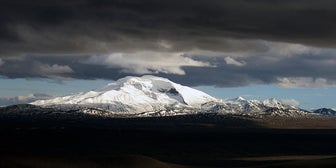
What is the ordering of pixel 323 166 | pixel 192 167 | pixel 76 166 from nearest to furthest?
pixel 323 166, pixel 76 166, pixel 192 167

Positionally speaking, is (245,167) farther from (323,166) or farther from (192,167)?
(323,166)

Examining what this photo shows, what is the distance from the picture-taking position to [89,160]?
6624 inches

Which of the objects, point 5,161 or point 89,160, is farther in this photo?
point 89,160

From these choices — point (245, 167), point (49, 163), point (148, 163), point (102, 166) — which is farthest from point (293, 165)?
point (49, 163)

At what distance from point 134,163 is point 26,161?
2806 centimetres

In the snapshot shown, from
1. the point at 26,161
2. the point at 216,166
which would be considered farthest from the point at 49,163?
the point at 216,166

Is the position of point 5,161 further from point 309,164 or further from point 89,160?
point 309,164

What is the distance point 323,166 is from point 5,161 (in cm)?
7718

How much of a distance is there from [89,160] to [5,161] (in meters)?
24.3

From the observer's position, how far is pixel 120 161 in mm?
164750

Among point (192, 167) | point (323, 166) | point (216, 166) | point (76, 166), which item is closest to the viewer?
point (323, 166)

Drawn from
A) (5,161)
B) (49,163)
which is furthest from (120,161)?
(5,161)

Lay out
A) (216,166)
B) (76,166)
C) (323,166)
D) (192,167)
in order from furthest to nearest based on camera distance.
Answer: (216,166), (192,167), (76,166), (323,166)

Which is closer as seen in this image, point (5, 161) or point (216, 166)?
point (5, 161)
